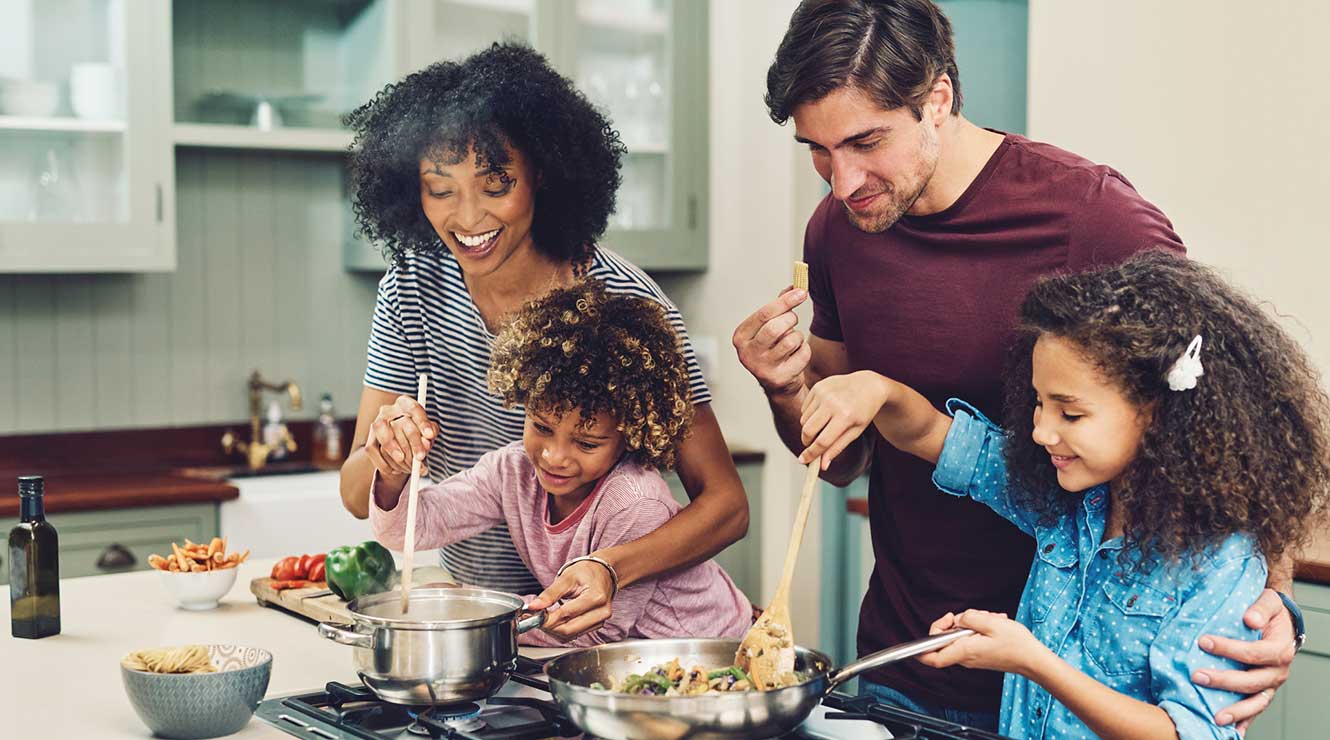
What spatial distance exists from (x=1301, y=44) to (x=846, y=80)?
63.1 inches

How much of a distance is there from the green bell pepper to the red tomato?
0.36 feet

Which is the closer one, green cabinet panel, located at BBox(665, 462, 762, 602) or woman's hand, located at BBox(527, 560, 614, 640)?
woman's hand, located at BBox(527, 560, 614, 640)

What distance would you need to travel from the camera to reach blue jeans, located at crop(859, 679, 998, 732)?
1658 mm

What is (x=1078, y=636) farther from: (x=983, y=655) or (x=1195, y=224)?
(x=1195, y=224)

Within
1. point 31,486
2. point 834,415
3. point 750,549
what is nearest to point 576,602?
point 834,415

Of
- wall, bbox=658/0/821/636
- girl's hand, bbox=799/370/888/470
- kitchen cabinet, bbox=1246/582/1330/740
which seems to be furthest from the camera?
wall, bbox=658/0/821/636

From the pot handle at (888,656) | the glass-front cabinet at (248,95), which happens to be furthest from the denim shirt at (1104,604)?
the glass-front cabinet at (248,95)

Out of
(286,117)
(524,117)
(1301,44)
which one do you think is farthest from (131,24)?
(1301,44)

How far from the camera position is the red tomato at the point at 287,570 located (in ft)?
6.34

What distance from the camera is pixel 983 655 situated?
4.19 ft

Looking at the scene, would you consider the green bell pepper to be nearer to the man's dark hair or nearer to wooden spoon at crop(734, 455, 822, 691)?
wooden spoon at crop(734, 455, 822, 691)

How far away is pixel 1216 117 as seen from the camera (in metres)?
2.87

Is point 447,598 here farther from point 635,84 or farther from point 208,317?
point 635,84

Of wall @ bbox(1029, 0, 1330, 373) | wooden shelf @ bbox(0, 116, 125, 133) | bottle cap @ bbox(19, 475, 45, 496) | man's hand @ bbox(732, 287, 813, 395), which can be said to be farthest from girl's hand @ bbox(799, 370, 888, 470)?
wooden shelf @ bbox(0, 116, 125, 133)
